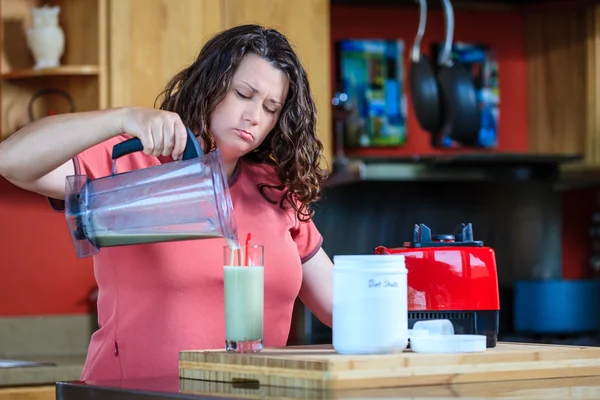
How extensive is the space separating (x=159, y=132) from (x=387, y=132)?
2.69 meters

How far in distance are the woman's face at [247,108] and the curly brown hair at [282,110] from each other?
13 millimetres

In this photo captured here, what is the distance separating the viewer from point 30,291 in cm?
371

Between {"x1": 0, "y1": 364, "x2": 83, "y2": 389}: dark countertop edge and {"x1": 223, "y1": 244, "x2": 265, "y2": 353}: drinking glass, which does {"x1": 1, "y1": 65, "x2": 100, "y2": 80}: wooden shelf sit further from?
{"x1": 223, "y1": 244, "x2": 265, "y2": 353}: drinking glass

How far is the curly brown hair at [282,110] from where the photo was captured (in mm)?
1833

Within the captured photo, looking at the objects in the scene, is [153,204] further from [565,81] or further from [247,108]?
[565,81]

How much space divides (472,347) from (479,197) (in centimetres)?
280

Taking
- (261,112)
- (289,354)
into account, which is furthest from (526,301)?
(289,354)

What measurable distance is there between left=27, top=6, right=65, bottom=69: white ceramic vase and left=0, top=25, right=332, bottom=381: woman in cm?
163

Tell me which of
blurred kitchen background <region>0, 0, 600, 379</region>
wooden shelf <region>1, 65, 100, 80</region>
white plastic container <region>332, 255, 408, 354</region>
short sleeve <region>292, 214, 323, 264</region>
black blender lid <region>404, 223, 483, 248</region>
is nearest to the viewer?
white plastic container <region>332, 255, 408, 354</region>

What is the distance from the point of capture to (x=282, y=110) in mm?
1920

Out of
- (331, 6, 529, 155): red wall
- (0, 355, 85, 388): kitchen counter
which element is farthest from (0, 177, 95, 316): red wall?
(331, 6, 529, 155): red wall

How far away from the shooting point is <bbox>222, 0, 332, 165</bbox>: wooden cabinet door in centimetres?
362

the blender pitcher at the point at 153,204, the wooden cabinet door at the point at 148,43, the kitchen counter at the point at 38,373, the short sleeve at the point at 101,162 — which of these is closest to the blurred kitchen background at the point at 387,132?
the wooden cabinet door at the point at 148,43

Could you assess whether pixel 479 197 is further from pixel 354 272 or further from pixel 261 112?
pixel 354 272
